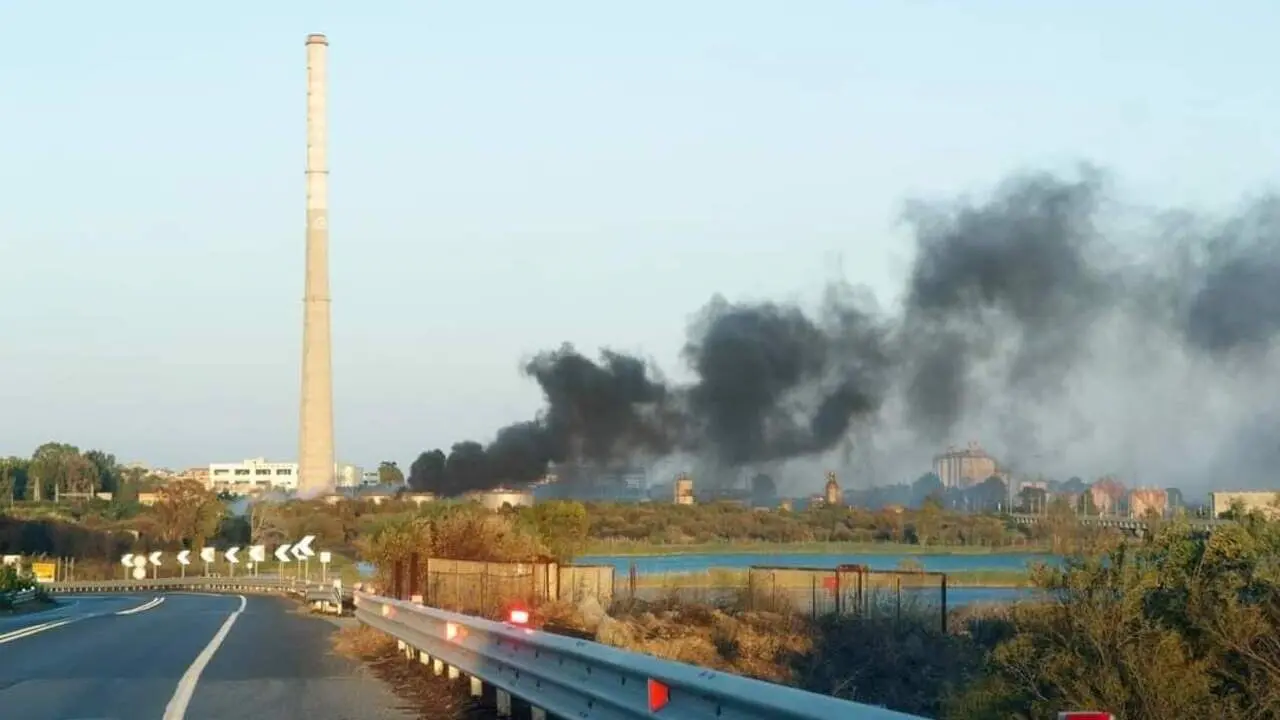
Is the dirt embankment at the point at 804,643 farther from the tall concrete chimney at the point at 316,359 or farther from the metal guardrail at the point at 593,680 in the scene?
the tall concrete chimney at the point at 316,359

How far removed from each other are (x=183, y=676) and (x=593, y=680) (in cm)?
920

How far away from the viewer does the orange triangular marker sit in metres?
9.76

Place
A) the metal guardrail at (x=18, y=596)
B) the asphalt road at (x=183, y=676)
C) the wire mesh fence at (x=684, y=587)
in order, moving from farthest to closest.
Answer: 1. the metal guardrail at (x=18, y=596)
2. the wire mesh fence at (x=684, y=587)
3. the asphalt road at (x=183, y=676)

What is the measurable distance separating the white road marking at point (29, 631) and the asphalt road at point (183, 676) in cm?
3

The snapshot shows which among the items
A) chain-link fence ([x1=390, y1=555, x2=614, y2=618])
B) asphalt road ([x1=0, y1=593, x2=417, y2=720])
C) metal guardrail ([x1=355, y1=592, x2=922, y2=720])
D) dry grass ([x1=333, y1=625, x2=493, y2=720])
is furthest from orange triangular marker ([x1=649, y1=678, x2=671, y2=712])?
chain-link fence ([x1=390, y1=555, x2=614, y2=618])

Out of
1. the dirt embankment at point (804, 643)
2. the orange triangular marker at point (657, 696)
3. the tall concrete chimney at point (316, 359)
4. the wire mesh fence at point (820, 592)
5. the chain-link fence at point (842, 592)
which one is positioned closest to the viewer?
the orange triangular marker at point (657, 696)

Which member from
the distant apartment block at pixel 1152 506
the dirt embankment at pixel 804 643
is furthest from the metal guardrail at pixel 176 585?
the distant apartment block at pixel 1152 506

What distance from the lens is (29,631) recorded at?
3112 cm

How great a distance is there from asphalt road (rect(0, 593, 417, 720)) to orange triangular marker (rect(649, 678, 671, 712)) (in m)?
5.41

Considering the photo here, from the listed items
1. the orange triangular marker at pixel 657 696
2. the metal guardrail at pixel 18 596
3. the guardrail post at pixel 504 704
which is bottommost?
the metal guardrail at pixel 18 596

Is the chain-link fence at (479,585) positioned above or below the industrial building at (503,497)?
below

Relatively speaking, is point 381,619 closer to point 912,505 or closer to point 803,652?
point 803,652

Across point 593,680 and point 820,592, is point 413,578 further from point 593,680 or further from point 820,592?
point 593,680

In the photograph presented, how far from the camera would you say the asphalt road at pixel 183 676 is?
1527 centimetres
